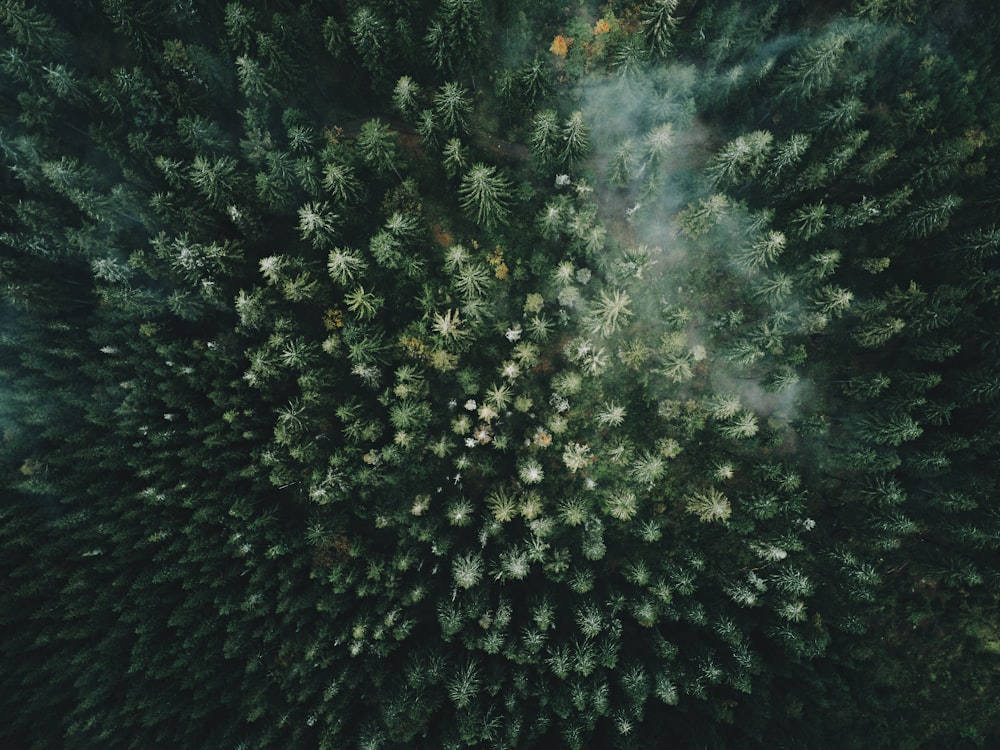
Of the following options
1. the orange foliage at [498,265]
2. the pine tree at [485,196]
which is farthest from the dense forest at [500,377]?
the pine tree at [485,196]

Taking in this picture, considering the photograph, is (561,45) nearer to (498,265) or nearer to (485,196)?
(485,196)

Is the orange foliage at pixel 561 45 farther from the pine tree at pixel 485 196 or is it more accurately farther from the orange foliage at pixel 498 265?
the orange foliage at pixel 498 265

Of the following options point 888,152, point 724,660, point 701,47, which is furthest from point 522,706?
point 701,47

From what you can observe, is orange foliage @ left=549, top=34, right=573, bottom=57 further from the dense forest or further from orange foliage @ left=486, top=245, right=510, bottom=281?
orange foliage @ left=486, top=245, right=510, bottom=281

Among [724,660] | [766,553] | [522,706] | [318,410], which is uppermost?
[318,410]

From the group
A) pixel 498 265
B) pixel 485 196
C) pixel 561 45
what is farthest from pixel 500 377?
pixel 561 45

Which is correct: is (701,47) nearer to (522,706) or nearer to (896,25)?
(896,25)
